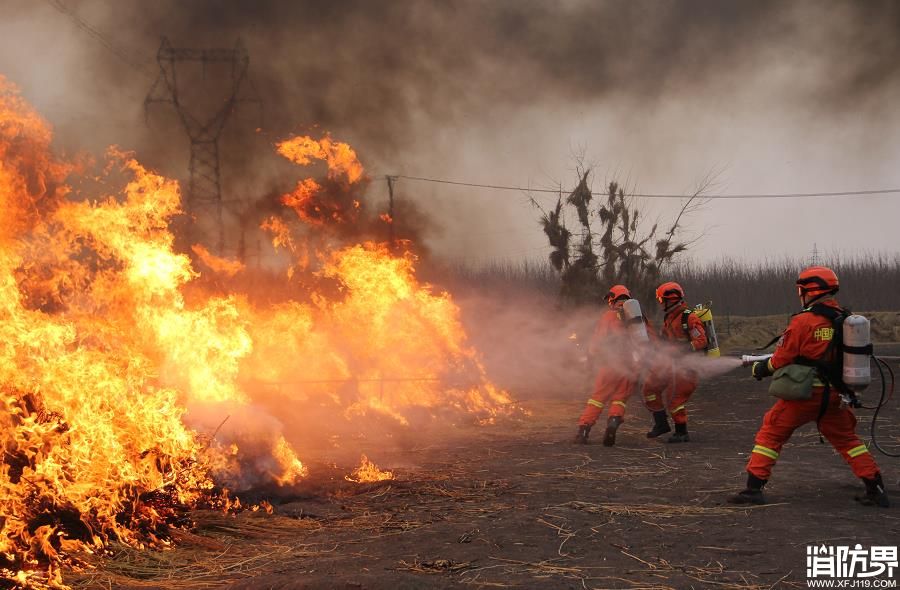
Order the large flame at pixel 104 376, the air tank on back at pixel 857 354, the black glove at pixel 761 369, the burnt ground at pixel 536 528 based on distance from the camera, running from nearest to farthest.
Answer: the burnt ground at pixel 536 528, the large flame at pixel 104 376, the air tank on back at pixel 857 354, the black glove at pixel 761 369

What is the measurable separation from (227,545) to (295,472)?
1.59 metres

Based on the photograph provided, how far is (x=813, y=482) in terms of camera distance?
6719mm

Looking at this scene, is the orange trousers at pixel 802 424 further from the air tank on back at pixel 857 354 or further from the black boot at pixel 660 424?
the black boot at pixel 660 424

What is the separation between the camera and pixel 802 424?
581 cm

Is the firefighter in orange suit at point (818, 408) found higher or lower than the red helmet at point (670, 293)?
lower

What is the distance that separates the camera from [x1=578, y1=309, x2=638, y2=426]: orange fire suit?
917cm

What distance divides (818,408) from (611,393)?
12.0 ft

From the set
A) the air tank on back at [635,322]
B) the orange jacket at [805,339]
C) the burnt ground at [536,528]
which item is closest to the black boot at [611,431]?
the burnt ground at [536,528]

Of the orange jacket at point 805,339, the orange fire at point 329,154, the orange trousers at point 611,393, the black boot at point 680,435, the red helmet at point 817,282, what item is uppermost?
the orange fire at point 329,154

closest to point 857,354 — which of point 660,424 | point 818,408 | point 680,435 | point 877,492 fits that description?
point 818,408

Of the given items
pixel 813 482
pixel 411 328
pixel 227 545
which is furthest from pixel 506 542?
pixel 411 328

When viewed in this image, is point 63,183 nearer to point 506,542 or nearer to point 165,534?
point 165,534

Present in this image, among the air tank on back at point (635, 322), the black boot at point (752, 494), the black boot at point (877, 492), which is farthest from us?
the air tank on back at point (635, 322)

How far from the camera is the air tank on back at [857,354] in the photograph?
5566 mm
